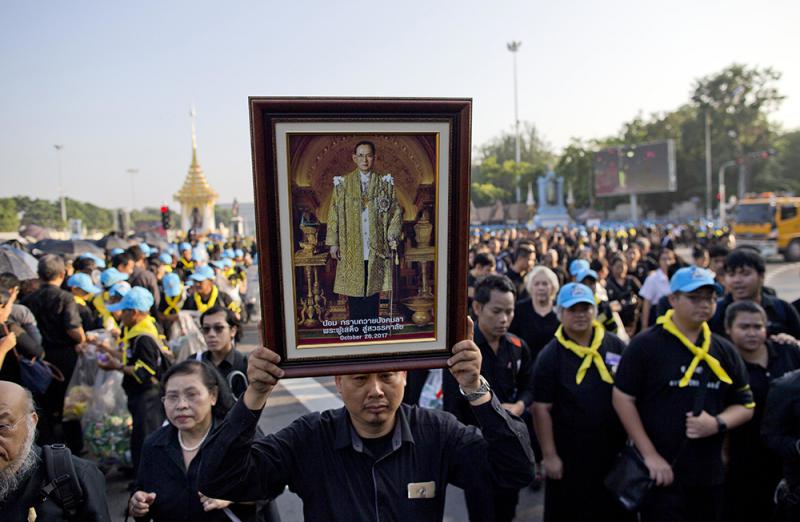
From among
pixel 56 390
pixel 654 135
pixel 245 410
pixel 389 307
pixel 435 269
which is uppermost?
pixel 654 135

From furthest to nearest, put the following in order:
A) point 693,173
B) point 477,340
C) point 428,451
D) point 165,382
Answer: point 693,173 < point 477,340 < point 165,382 < point 428,451

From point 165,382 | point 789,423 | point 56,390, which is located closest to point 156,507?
point 165,382

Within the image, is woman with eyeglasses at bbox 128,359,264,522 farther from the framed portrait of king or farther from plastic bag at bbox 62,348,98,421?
plastic bag at bbox 62,348,98,421

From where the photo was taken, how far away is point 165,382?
323 cm

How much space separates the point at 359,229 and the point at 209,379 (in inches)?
72.6

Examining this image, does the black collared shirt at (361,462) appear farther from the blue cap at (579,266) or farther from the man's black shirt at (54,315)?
the blue cap at (579,266)

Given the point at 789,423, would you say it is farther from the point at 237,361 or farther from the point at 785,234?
the point at 785,234

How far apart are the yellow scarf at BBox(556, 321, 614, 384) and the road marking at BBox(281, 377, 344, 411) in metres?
4.05

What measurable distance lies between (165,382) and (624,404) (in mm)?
2598

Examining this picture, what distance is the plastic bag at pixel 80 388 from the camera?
565cm

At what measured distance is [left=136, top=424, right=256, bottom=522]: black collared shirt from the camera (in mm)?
2938

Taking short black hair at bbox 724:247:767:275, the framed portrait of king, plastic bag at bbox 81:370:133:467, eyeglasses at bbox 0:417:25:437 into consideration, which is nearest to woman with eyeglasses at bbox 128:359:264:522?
eyeglasses at bbox 0:417:25:437

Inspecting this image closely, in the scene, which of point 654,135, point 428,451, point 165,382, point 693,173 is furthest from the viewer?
point 654,135

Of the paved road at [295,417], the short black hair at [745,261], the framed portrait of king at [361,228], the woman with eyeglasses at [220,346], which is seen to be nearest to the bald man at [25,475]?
the framed portrait of king at [361,228]
